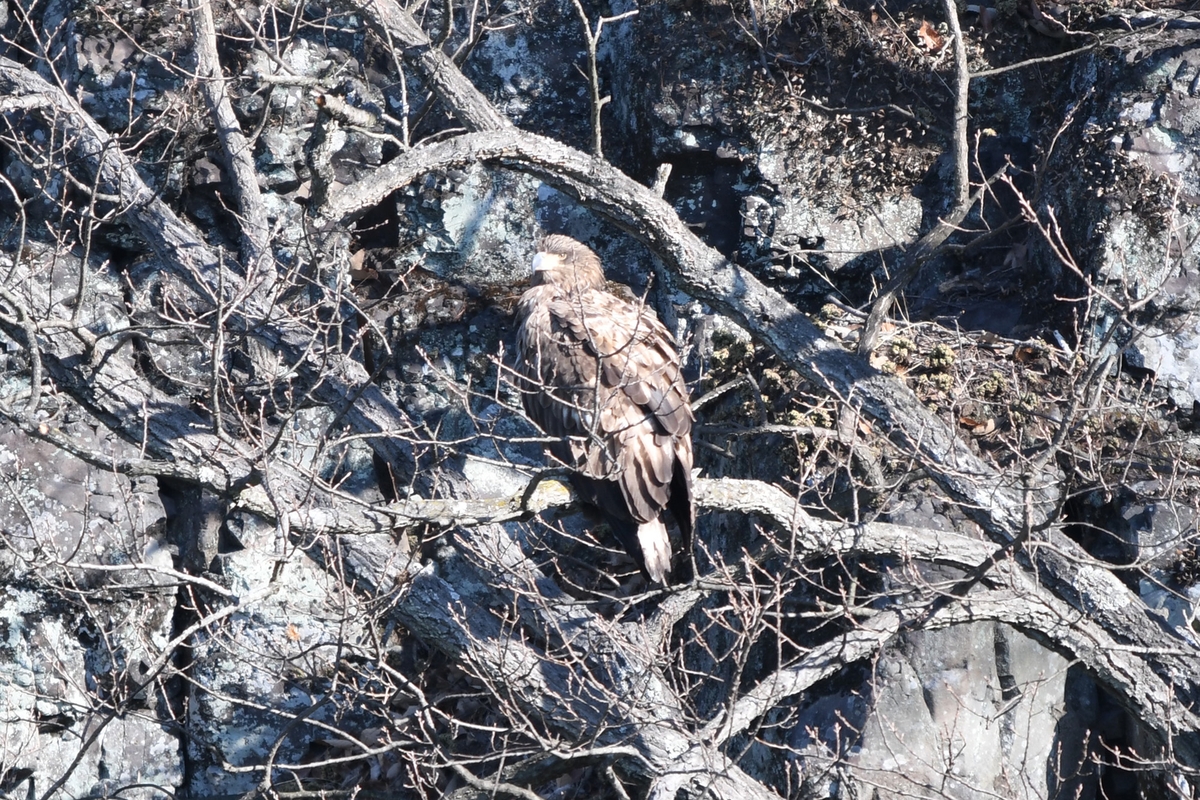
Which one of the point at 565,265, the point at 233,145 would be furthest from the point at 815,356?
the point at 233,145

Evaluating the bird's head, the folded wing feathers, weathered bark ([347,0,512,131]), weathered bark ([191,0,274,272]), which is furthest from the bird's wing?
weathered bark ([191,0,274,272])

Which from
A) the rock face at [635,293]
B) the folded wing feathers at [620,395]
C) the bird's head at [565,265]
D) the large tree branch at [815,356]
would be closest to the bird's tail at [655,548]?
the folded wing feathers at [620,395]

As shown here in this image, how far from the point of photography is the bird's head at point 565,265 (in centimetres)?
626

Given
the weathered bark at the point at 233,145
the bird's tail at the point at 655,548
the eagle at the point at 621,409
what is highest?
the weathered bark at the point at 233,145

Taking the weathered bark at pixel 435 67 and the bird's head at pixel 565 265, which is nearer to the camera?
the weathered bark at pixel 435 67

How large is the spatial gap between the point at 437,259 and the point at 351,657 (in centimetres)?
254

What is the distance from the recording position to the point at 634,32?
7609mm

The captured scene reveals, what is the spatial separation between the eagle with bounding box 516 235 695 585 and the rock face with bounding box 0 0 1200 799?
391 mm

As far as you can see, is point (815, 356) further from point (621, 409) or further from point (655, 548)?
point (655, 548)

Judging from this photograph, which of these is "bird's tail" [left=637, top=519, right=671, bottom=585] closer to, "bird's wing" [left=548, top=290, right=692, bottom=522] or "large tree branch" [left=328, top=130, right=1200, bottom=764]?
"bird's wing" [left=548, top=290, right=692, bottom=522]

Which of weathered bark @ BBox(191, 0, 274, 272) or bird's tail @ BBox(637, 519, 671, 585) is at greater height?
weathered bark @ BBox(191, 0, 274, 272)

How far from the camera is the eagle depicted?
4.90 metres

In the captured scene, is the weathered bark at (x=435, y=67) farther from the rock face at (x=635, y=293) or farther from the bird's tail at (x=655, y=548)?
the bird's tail at (x=655, y=548)

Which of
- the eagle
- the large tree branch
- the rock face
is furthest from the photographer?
the rock face
